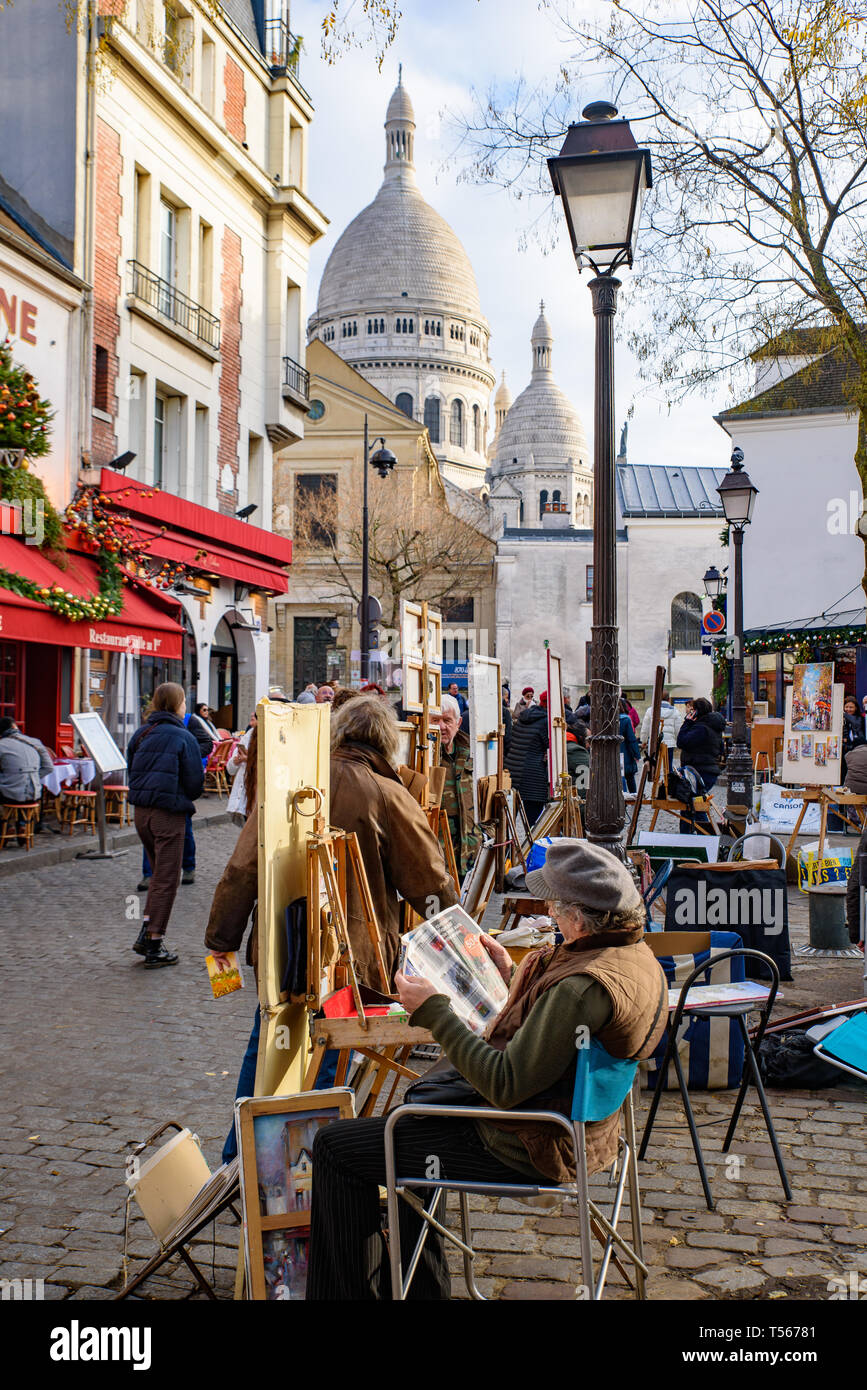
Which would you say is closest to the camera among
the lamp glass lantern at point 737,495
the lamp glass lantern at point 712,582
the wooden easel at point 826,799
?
the wooden easel at point 826,799

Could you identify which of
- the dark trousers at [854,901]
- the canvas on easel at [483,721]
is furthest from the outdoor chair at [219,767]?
the dark trousers at [854,901]

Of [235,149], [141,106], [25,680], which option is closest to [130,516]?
[25,680]

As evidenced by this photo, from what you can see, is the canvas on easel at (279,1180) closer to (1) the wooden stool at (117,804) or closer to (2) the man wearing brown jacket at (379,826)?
(2) the man wearing brown jacket at (379,826)

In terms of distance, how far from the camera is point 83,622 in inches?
560

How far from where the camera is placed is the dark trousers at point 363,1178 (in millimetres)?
3035

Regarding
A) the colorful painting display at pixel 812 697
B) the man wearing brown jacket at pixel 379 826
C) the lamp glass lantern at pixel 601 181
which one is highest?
the lamp glass lantern at pixel 601 181

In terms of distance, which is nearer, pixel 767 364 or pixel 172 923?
pixel 172 923

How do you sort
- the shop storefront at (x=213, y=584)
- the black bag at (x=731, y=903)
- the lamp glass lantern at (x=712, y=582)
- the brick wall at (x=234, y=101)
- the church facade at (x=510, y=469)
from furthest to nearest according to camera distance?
the church facade at (x=510, y=469)
the lamp glass lantern at (x=712, y=582)
the brick wall at (x=234, y=101)
the shop storefront at (x=213, y=584)
the black bag at (x=731, y=903)

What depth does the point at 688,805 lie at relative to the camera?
501 inches

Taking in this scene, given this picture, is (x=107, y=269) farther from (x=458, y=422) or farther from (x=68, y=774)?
(x=458, y=422)

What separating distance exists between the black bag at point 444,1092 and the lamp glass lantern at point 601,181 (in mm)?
4786
